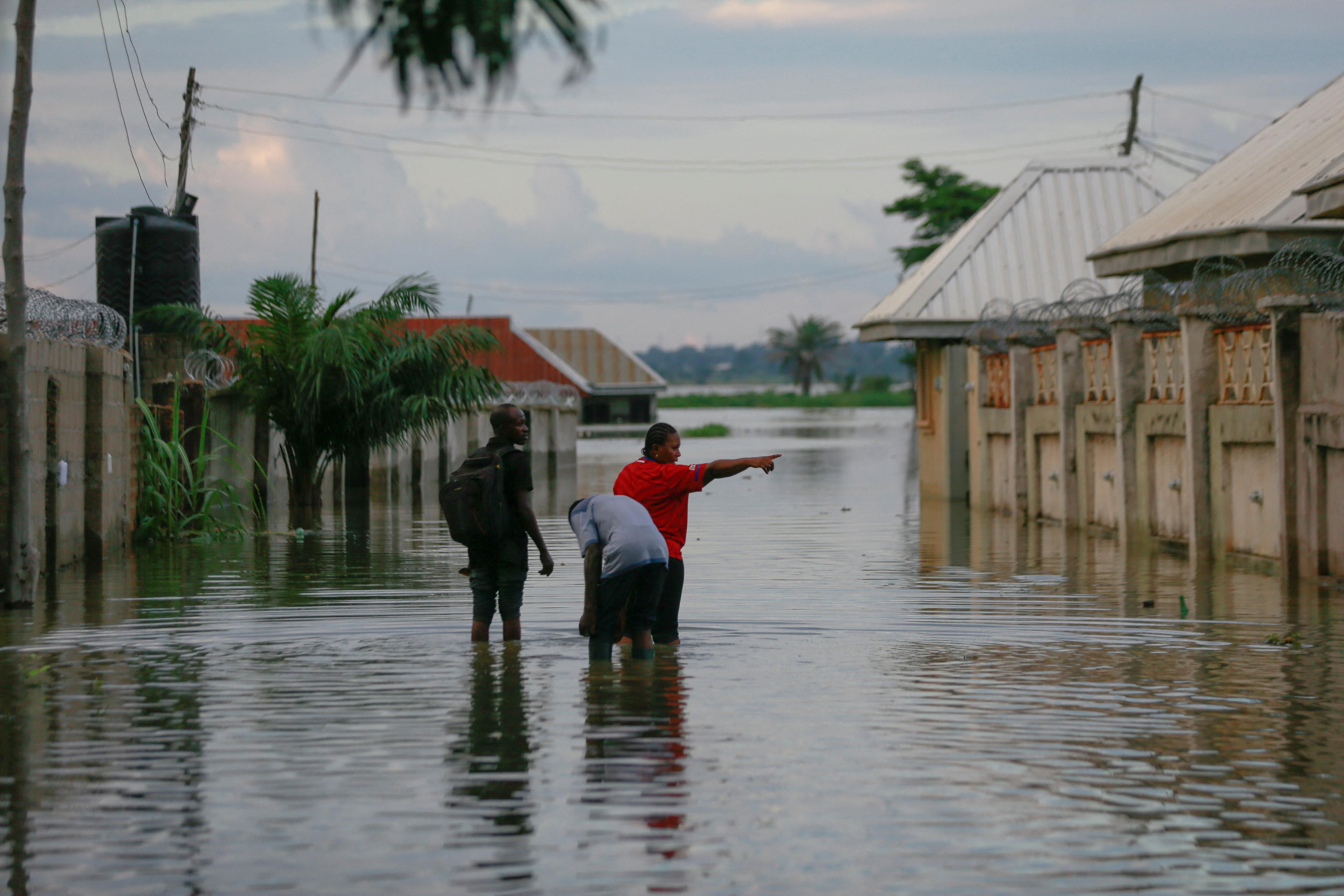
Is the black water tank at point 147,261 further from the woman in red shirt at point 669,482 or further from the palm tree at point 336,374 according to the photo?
the woman in red shirt at point 669,482

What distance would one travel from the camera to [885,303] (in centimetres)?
2916

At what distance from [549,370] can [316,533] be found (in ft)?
157

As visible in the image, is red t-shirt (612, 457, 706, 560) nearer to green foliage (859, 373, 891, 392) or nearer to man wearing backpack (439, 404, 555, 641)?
man wearing backpack (439, 404, 555, 641)

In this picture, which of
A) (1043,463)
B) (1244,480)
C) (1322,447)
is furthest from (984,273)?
(1322,447)

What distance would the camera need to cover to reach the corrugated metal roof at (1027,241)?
2750 centimetres

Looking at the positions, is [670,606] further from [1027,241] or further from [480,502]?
[1027,241]

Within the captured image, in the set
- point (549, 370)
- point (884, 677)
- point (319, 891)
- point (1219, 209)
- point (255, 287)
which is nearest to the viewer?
point (319, 891)

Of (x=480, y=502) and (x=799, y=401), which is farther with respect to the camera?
(x=799, y=401)

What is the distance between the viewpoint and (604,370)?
266ft

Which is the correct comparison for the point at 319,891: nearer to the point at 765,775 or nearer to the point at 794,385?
the point at 765,775

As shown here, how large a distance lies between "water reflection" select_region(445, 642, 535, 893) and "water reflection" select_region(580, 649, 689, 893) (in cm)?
25

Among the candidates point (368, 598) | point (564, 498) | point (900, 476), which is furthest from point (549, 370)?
point (368, 598)

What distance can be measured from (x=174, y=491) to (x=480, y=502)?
9.68 metres

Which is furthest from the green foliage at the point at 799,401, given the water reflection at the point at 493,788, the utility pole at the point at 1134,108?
the water reflection at the point at 493,788
